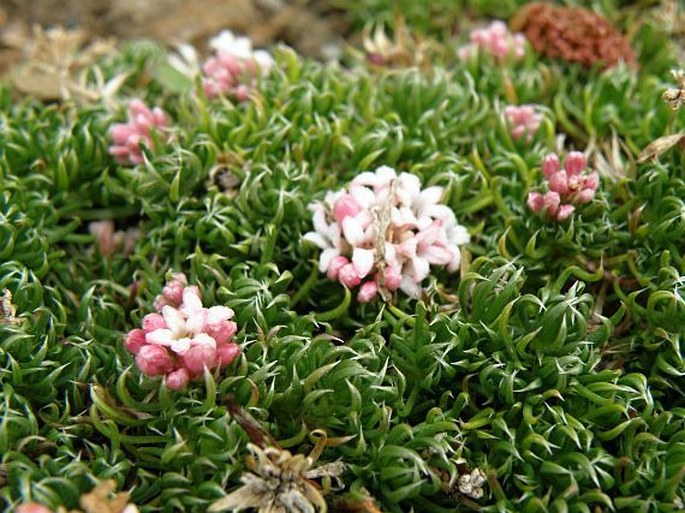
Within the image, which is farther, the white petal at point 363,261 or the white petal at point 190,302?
the white petal at point 363,261

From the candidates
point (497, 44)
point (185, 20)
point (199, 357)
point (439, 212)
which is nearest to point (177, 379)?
point (199, 357)

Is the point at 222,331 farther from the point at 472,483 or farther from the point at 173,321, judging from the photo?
the point at 472,483

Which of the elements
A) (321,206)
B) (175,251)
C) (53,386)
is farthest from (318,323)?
(53,386)

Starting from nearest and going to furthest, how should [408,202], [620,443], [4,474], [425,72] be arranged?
[4,474] < [620,443] < [408,202] < [425,72]

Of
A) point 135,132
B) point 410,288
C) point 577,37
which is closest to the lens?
point 410,288

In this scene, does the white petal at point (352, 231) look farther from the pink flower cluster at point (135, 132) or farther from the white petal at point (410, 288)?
the pink flower cluster at point (135, 132)

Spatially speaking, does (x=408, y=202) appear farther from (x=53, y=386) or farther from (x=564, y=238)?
(x=53, y=386)

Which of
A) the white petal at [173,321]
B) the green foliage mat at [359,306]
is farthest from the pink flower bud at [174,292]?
the white petal at [173,321]
